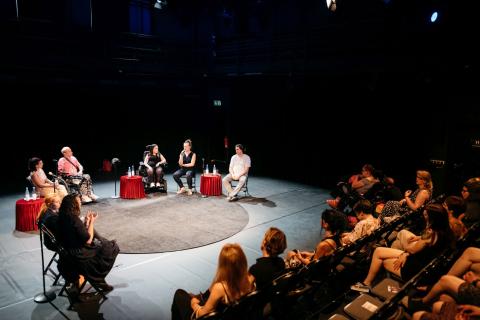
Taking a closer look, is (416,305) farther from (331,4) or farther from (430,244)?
(331,4)

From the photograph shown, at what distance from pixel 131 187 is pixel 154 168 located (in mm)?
864

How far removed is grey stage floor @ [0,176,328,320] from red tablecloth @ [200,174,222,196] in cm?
114

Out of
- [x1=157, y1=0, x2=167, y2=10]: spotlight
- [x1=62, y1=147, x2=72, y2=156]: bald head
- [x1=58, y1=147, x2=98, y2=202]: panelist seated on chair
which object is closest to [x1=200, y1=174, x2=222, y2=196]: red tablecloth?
[x1=58, y1=147, x2=98, y2=202]: panelist seated on chair

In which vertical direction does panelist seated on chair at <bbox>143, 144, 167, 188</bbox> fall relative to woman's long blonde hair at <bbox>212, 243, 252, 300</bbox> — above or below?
below

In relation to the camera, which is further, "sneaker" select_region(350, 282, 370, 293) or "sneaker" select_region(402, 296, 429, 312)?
"sneaker" select_region(350, 282, 370, 293)

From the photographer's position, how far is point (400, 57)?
814 centimetres

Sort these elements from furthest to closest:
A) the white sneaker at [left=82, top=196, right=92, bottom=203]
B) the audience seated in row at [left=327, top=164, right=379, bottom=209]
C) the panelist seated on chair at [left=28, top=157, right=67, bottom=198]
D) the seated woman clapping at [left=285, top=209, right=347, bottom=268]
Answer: the white sneaker at [left=82, top=196, right=92, bottom=203]
the panelist seated on chair at [left=28, top=157, right=67, bottom=198]
the audience seated in row at [left=327, top=164, right=379, bottom=209]
the seated woman clapping at [left=285, top=209, right=347, bottom=268]

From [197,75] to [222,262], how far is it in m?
10.9

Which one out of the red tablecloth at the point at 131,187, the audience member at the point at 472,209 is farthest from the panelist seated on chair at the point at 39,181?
the audience member at the point at 472,209

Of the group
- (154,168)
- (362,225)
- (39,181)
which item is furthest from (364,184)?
(39,181)

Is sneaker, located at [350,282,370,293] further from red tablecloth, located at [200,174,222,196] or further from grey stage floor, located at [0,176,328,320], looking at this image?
red tablecloth, located at [200,174,222,196]

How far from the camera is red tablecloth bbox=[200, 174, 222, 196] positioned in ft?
28.2

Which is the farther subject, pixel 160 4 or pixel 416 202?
pixel 160 4

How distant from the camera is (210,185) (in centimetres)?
861
